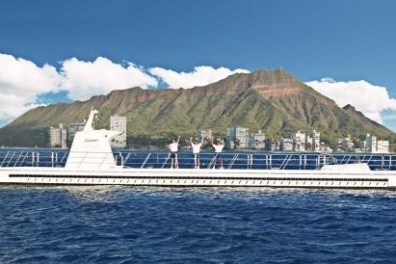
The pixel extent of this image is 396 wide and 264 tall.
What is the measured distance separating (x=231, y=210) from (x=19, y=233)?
17.3 metres

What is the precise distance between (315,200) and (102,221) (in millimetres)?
23163

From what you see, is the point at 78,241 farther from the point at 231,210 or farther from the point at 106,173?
the point at 106,173

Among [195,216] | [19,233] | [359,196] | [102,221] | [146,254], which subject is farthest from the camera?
[359,196]

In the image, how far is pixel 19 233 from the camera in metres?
32.1

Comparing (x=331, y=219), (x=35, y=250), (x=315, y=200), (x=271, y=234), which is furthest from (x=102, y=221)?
(x=315, y=200)

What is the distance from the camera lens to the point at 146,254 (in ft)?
88.7

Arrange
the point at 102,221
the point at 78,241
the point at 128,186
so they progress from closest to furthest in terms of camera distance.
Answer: the point at 78,241 < the point at 102,221 < the point at 128,186

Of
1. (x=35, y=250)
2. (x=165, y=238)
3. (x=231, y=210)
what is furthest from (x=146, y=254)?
(x=231, y=210)

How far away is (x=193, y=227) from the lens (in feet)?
113

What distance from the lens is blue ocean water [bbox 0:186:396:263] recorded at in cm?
2711

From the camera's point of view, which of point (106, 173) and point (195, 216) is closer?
point (195, 216)

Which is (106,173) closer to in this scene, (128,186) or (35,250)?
(128,186)

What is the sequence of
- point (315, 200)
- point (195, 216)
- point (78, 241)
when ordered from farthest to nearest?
1. point (315, 200)
2. point (195, 216)
3. point (78, 241)

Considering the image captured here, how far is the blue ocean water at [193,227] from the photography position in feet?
88.9
